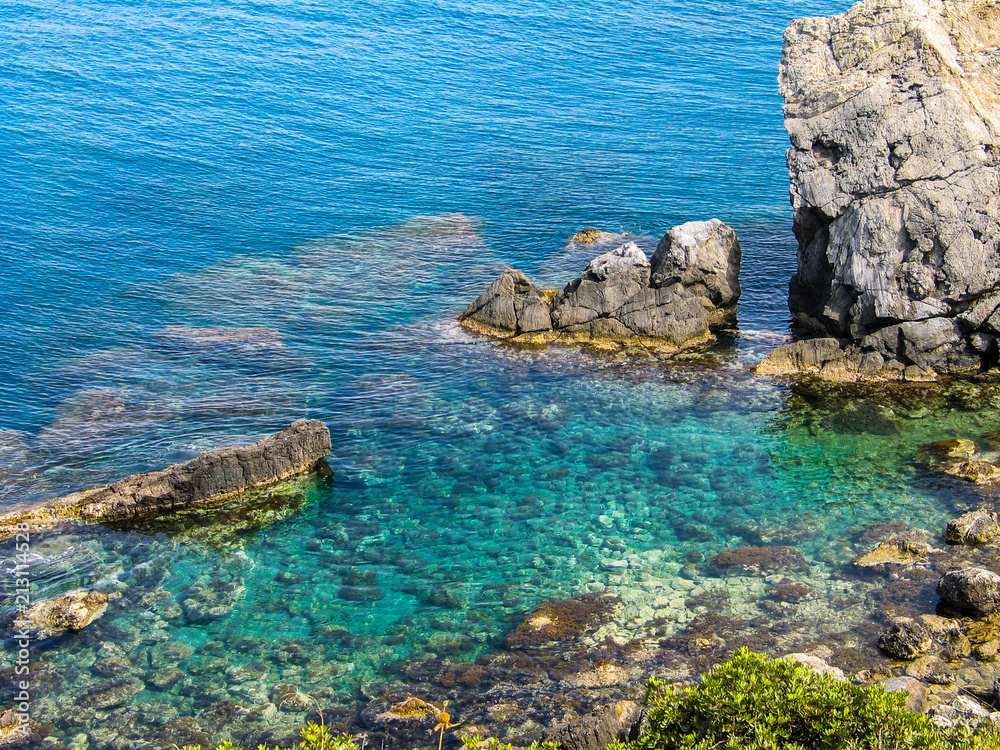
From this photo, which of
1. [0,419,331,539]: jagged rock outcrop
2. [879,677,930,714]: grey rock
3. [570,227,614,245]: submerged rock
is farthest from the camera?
[570,227,614,245]: submerged rock

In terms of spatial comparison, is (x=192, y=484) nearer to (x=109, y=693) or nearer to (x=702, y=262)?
(x=109, y=693)

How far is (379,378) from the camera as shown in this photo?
46.0 m

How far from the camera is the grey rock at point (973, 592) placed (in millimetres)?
27844

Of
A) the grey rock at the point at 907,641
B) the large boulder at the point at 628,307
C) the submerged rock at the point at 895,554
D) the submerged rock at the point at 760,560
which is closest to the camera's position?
the grey rock at the point at 907,641

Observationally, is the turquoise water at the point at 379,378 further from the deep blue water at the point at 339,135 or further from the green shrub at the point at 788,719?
the green shrub at the point at 788,719

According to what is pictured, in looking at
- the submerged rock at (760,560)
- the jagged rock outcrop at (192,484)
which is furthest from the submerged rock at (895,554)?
the jagged rock outcrop at (192,484)

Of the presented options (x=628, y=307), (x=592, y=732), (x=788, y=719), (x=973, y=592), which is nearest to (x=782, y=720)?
(x=788, y=719)

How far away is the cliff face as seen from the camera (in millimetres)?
42438

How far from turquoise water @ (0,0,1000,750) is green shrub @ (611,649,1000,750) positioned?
31.7 feet

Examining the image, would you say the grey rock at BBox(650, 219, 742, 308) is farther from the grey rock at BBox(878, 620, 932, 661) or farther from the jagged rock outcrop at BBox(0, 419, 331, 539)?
the grey rock at BBox(878, 620, 932, 661)

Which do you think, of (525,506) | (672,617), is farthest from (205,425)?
(672,617)

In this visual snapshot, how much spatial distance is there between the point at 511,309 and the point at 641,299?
6.97 m

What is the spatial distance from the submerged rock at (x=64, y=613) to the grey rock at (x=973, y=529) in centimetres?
2926

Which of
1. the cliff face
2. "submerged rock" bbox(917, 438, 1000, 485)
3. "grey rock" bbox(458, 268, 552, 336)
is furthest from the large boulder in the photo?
"submerged rock" bbox(917, 438, 1000, 485)
